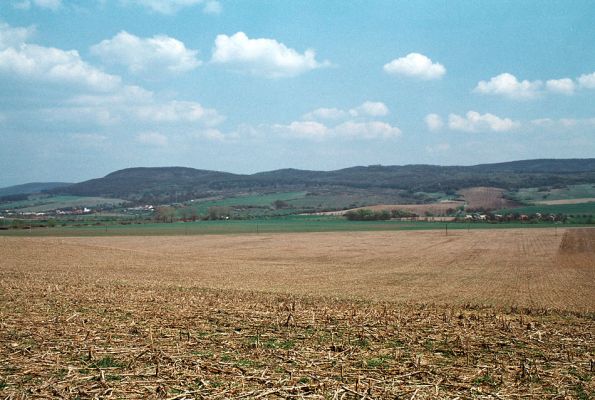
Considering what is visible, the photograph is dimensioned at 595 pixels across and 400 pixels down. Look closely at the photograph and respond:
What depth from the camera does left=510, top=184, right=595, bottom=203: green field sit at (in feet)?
463

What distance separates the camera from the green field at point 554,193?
→ 141 m

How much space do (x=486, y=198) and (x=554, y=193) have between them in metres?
23.4

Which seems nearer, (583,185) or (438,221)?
(438,221)

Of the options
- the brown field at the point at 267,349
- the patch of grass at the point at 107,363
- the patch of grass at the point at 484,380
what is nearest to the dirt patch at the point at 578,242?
the brown field at the point at 267,349

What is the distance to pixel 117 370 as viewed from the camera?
7.33 m

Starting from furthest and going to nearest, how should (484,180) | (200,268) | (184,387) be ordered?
(484,180)
(200,268)
(184,387)

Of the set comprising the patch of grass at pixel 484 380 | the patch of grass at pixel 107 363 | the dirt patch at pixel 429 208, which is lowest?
the dirt patch at pixel 429 208

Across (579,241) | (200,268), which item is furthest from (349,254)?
(579,241)

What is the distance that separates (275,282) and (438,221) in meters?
87.0

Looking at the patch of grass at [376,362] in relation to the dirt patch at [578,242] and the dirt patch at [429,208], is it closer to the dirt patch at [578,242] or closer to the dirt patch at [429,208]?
the dirt patch at [578,242]

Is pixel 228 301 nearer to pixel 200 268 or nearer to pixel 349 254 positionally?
pixel 200 268

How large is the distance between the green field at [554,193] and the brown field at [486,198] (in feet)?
17.1

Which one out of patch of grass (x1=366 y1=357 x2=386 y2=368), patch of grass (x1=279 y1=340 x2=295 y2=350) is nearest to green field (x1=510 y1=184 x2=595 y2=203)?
patch of grass (x1=279 y1=340 x2=295 y2=350)

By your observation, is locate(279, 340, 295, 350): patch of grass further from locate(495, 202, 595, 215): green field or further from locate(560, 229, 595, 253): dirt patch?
locate(495, 202, 595, 215): green field
